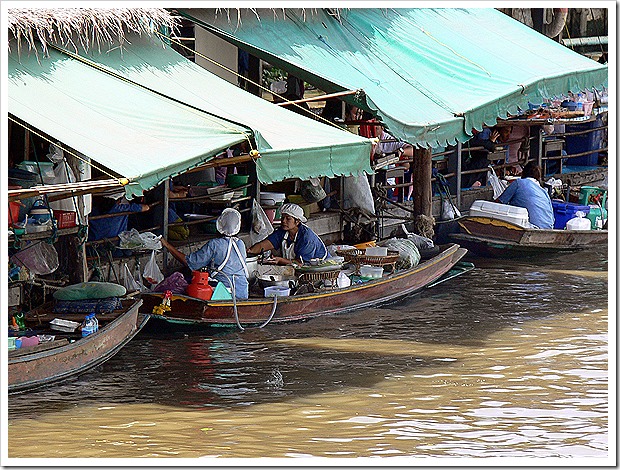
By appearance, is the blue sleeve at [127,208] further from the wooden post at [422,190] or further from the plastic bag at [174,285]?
the wooden post at [422,190]

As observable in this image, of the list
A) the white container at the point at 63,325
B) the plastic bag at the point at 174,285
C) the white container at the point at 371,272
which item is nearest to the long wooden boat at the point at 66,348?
the white container at the point at 63,325

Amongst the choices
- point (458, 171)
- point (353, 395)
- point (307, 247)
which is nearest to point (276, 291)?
point (307, 247)

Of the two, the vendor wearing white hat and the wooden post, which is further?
the wooden post

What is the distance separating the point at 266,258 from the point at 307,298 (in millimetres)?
801

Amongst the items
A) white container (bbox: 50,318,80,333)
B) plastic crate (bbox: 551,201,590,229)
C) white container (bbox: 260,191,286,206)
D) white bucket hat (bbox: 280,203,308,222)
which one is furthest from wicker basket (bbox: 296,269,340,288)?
plastic crate (bbox: 551,201,590,229)

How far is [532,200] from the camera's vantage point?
16188mm

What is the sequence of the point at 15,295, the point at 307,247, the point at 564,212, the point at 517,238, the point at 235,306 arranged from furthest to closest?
1. the point at 564,212
2. the point at 517,238
3. the point at 307,247
4. the point at 235,306
5. the point at 15,295

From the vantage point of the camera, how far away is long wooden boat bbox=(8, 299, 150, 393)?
8211mm

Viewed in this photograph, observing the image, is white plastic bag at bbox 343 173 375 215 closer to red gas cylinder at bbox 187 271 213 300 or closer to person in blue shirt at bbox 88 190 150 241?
person in blue shirt at bbox 88 190 150 241

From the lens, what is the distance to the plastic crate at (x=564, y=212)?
16.8 meters

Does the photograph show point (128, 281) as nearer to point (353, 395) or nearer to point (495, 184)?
point (353, 395)

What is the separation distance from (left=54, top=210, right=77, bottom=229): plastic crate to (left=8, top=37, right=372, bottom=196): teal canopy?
4.60 ft

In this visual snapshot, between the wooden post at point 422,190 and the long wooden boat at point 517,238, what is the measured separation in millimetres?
1406

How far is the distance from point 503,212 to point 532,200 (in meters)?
0.52
